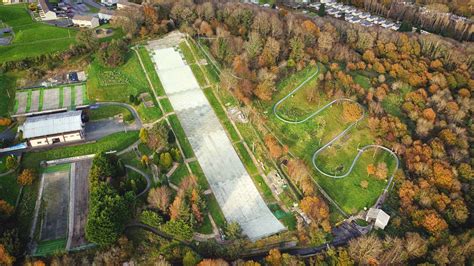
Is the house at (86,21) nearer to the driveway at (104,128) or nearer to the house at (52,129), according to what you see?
the driveway at (104,128)

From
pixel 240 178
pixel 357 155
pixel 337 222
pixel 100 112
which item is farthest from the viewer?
pixel 100 112

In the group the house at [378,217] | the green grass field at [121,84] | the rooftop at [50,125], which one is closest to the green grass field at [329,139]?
the house at [378,217]

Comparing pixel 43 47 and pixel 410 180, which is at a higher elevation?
pixel 43 47

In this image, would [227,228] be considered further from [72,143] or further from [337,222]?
[72,143]

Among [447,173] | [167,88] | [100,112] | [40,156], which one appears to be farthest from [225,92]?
[447,173]

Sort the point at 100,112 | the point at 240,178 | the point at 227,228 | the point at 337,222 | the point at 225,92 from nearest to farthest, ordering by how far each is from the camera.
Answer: the point at 227,228
the point at 337,222
the point at 240,178
the point at 100,112
the point at 225,92

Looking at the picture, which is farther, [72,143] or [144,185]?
[72,143]

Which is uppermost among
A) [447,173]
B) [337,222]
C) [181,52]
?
[181,52]

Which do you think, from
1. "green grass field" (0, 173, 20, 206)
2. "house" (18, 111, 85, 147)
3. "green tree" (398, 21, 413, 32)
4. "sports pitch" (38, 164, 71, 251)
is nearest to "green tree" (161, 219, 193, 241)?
"sports pitch" (38, 164, 71, 251)
